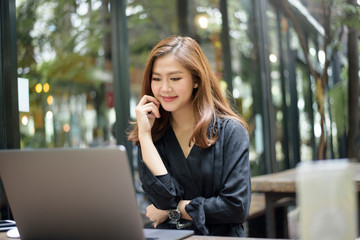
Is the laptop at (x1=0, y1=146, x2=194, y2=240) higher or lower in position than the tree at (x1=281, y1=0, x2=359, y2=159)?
lower

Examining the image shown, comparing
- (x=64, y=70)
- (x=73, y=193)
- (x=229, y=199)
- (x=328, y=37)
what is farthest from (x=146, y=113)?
(x=328, y=37)

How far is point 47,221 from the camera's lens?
50.2 inches

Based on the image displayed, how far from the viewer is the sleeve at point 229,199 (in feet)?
5.44

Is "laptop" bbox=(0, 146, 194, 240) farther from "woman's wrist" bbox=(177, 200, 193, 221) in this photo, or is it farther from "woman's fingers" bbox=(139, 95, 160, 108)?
"woman's fingers" bbox=(139, 95, 160, 108)

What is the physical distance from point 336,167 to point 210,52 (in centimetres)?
407

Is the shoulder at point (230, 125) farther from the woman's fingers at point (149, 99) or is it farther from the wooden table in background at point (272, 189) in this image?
the wooden table in background at point (272, 189)

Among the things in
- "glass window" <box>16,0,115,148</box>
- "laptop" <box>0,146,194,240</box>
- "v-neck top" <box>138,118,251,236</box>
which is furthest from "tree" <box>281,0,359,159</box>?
"laptop" <box>0,146,194,240</box>

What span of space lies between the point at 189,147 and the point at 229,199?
12.4 inches

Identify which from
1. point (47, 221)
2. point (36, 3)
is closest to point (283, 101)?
point (36, 3)

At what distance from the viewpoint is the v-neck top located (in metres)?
1.67

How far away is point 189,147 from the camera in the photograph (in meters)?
1.89

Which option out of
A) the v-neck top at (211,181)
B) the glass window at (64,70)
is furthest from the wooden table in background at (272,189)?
the v-neck top at (211,181)

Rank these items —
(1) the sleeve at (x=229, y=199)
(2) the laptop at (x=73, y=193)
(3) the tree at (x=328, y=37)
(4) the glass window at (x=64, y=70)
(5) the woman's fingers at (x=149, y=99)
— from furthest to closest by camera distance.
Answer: (3) the tree at (x=328, y=37) → (4) the glass window at (x=64, y=70) → (5) the woman's fingers at (x=149, y=99) → (1) the sleeve at (x=229, y=199) → (2) the laptop at (x=73, y=193)

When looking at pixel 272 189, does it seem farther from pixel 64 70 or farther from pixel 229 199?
pixel 64 70
